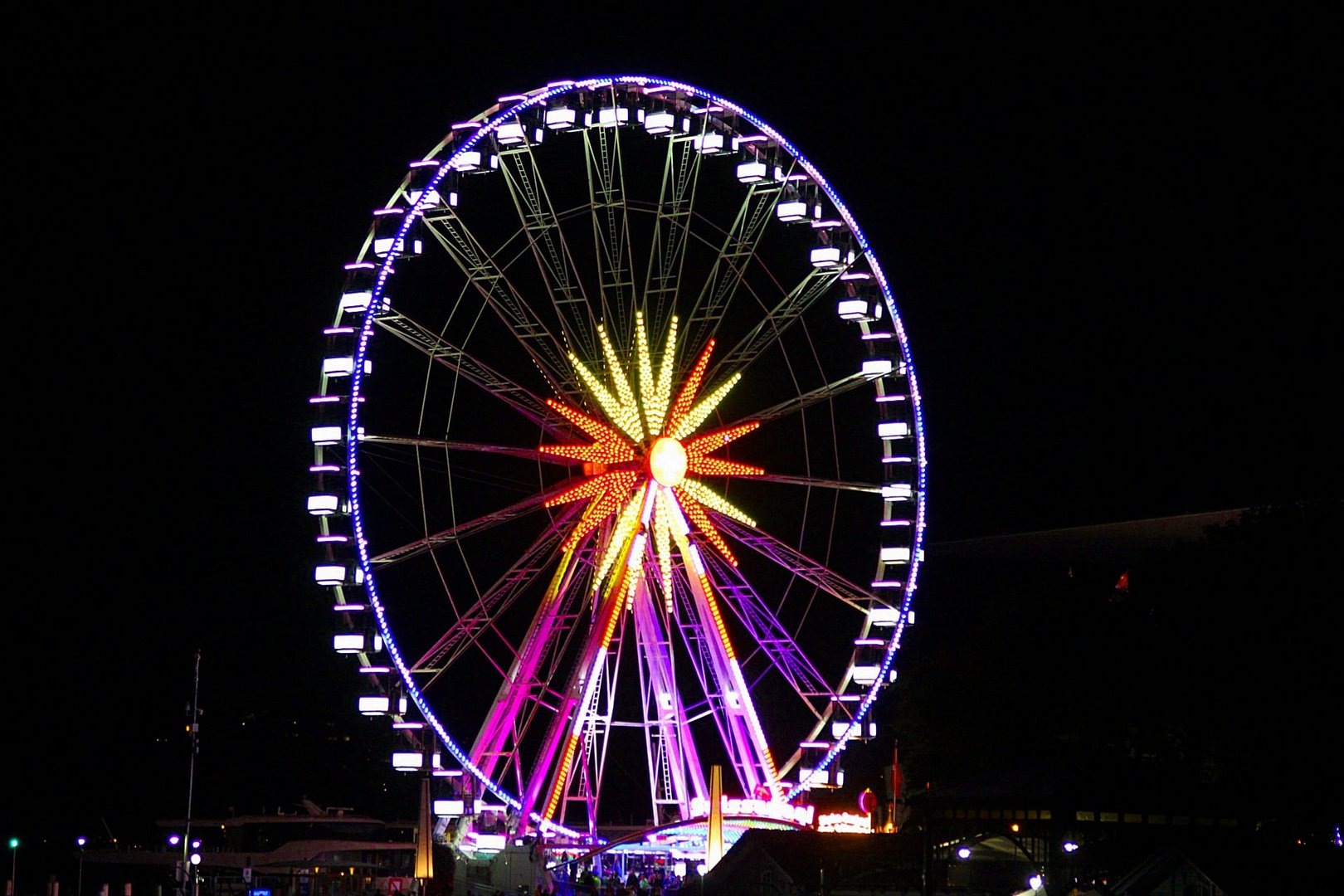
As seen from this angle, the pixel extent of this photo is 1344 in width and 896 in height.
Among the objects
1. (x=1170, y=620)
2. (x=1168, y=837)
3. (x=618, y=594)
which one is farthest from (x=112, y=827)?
(x=1168, y=837)

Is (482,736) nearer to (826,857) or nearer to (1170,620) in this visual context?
(826,857)

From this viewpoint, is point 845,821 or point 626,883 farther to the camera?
point 845,821

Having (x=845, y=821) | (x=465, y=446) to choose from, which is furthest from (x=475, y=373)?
(x=845, y=821)

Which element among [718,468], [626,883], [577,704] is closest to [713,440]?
[718,468]

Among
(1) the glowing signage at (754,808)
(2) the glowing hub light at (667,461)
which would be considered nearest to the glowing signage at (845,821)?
(1) the glowing signage at (754,808)

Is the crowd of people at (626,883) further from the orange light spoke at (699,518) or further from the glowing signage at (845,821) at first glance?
the orange light spoke at (699,518)

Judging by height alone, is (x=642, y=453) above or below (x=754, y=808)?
above

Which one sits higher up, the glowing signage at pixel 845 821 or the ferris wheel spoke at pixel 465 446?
the ferris wheel spoke at pixel 465 446

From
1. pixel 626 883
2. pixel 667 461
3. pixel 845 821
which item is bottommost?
pixel 626 883

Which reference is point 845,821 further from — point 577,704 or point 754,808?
point 577,704

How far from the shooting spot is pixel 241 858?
58.4m

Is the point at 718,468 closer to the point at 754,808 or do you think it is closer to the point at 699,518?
the point at 699,518

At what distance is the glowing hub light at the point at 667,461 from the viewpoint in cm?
3288

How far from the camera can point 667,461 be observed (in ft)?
108
